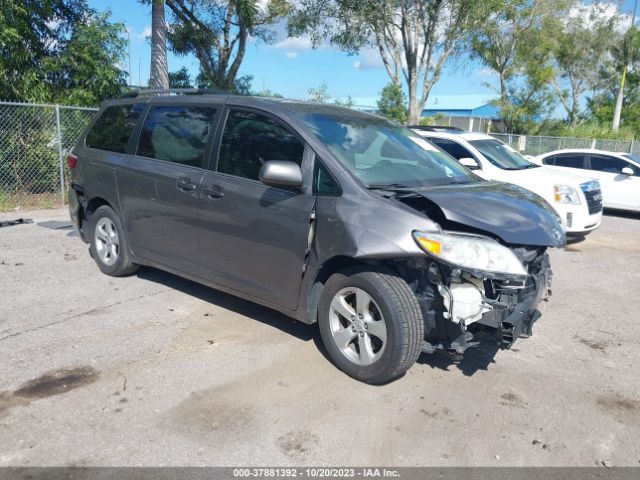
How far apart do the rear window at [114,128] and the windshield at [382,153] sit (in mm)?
2226

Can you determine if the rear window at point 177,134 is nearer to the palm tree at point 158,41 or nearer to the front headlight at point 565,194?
the front headlight at point 565,194

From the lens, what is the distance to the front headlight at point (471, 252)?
3.73m

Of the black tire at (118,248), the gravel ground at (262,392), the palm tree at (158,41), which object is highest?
the palm tree at (158,41)

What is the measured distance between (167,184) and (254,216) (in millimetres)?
1152

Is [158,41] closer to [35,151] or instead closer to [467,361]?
[35,151]

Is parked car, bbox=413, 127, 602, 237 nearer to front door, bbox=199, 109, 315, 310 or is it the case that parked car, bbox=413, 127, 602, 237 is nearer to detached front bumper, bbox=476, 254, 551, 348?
front door, bbox=199, 109, 315, 310

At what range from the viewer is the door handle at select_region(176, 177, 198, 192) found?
5027 mm

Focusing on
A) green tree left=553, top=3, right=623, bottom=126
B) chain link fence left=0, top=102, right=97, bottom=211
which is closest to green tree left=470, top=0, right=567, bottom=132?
green tree left=553, top=3, right=623, bottom=126

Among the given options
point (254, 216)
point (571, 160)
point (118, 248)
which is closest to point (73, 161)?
point (118, 248)

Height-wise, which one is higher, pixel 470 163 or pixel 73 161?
pixel 470 163

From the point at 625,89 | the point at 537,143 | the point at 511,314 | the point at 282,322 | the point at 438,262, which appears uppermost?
the point at 625,89

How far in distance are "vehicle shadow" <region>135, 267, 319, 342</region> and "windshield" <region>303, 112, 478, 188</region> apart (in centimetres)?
151

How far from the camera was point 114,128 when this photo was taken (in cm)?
619

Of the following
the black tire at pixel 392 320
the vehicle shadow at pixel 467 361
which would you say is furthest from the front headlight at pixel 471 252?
the vehicle shadow at pixel 467 361
